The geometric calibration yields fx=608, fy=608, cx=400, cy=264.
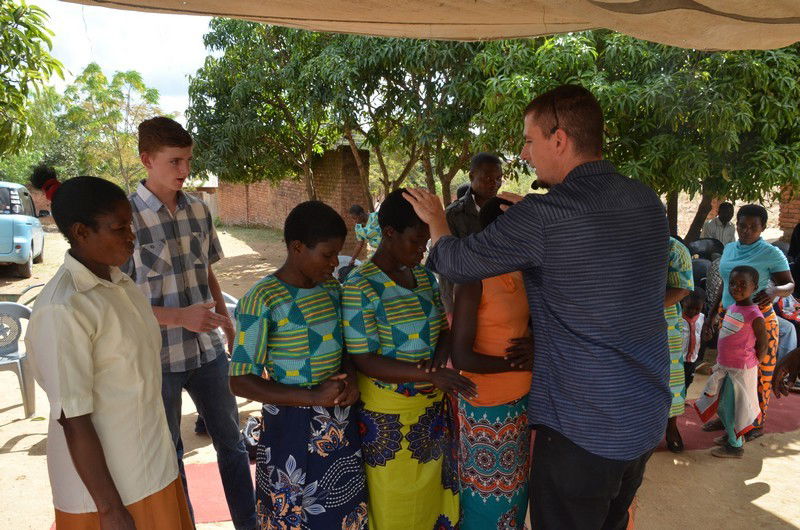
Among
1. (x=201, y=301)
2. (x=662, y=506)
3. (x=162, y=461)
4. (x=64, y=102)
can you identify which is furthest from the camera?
(x=64, y=102)

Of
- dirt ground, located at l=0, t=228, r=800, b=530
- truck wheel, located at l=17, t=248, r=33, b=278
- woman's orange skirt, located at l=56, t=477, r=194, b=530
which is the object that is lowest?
dirt ground, located at l=0, t=228, r=800, b=530

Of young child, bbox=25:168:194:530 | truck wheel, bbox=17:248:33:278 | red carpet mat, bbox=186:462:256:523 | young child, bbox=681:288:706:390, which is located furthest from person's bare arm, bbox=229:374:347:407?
truck wheel, bbox=17:248:33:278

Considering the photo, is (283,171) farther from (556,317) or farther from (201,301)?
(556,317)

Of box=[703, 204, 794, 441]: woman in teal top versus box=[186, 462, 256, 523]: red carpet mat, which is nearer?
box=[186, 462, 256, 523]: red carpet mat

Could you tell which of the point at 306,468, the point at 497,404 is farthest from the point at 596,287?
the point at 306,468

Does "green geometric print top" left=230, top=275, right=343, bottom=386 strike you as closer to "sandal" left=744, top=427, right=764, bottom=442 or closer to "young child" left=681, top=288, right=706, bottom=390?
"young child" left=681, top=288, right=706, bottom=390

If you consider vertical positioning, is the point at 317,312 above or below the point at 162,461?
above

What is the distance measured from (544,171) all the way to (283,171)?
506 inches

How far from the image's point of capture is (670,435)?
4352 mm

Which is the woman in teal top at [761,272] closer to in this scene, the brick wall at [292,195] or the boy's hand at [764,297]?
the boy's hand at [764,297]

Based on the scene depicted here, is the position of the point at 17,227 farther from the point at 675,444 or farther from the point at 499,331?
the point at 499,331

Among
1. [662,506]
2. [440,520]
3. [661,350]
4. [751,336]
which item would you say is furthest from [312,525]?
[751,336]

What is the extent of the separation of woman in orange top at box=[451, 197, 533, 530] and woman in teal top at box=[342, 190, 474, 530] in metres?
0.13

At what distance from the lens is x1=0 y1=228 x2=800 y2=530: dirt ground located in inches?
136
